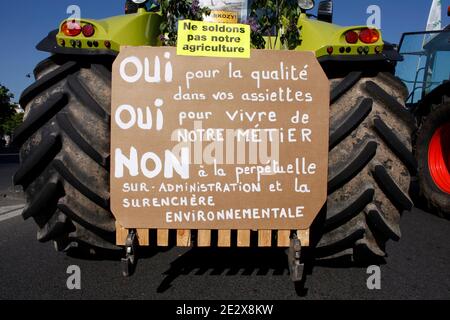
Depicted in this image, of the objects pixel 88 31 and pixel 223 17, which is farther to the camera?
pixel 223 17

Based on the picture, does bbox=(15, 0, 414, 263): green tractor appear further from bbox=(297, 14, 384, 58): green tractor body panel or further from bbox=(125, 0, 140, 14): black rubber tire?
bbox=(125, 0, 140, 14): black rubber tire

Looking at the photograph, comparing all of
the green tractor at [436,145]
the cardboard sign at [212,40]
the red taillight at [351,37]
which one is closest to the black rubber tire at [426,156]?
the green tractor at [436,145]

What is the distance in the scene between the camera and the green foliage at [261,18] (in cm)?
317

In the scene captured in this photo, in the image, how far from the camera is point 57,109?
2.49 meters

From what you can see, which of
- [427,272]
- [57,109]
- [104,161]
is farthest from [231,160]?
[427,272]

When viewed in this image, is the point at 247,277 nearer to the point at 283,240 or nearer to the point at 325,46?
the point at 283,240

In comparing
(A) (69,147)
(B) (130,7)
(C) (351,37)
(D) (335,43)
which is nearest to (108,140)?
(A) (69,147)

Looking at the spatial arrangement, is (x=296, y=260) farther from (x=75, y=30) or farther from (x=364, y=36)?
(x=75, y=30)

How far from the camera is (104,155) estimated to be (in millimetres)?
2426

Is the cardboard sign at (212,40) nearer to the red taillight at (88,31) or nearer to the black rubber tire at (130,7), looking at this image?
the red taillight at (88,31)

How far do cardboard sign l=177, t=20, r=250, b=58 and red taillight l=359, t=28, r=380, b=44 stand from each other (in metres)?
0.76

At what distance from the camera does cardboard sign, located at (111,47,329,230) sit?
2.35m

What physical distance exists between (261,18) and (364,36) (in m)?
1.21

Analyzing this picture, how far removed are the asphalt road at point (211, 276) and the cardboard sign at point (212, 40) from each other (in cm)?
155
